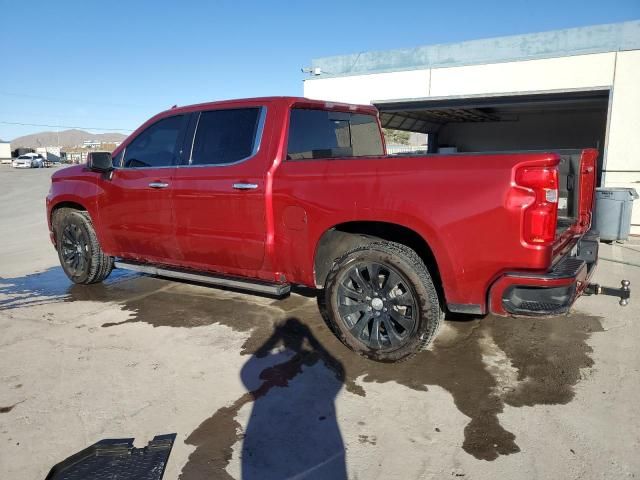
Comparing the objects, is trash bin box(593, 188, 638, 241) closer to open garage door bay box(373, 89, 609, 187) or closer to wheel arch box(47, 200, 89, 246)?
open garage door bay box(373, 89, 609, 187)

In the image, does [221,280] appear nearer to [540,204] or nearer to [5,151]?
[540,204]

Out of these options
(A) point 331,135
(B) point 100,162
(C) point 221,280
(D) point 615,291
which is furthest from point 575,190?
(B) point 100,162

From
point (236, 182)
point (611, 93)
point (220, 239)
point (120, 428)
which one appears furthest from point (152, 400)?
point (611, 93)

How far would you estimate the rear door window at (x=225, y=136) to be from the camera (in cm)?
418

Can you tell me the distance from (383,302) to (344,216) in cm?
71

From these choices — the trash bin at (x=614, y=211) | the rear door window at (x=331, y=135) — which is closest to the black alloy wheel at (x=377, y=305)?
the rear door window at (x=331, y=135)

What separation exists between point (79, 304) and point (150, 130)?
2.04m

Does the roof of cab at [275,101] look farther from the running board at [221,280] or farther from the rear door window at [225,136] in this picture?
the running board at [221,280]

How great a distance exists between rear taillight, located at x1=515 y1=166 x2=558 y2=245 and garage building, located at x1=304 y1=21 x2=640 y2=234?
835 centimetres

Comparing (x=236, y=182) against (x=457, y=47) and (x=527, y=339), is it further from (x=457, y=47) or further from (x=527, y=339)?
(x=457, y=47)

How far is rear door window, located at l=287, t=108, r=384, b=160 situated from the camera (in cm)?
423

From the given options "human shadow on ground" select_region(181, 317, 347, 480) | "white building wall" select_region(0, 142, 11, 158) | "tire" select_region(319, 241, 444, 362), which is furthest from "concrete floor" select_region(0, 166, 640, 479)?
"white building wall" select_region(0, 142, 11, 158)

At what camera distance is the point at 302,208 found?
12.4 feet

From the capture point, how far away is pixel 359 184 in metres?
3.45
